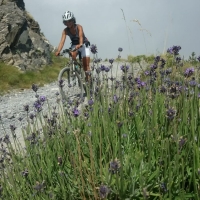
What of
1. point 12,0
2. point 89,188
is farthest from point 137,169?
point 12,0

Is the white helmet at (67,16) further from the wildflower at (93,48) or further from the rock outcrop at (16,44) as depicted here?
the rock outcrop at (16,44)

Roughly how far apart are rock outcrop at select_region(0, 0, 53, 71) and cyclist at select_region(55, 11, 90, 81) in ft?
28.1

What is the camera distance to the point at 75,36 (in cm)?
777

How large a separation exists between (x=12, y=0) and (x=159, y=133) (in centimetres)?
1881

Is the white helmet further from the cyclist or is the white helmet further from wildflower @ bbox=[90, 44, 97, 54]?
wildflower @ bbox=[90, 44, 97, 54]

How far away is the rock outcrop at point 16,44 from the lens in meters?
16.4

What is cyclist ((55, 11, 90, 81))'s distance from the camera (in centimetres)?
750

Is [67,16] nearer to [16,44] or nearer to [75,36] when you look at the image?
[75,36]

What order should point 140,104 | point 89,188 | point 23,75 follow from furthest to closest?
point 23,75 → point 140,104 → point 89,188

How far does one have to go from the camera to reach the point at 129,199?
2.05 meters

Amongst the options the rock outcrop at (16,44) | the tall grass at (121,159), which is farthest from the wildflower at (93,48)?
the rock outcrop at (16,44)

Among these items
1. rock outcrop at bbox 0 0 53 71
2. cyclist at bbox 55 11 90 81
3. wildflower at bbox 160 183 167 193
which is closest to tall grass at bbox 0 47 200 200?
wildflower at bbox 160 183 167 193

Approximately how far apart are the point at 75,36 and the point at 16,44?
10263mm

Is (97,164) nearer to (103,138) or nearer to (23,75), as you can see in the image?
(103,138)
